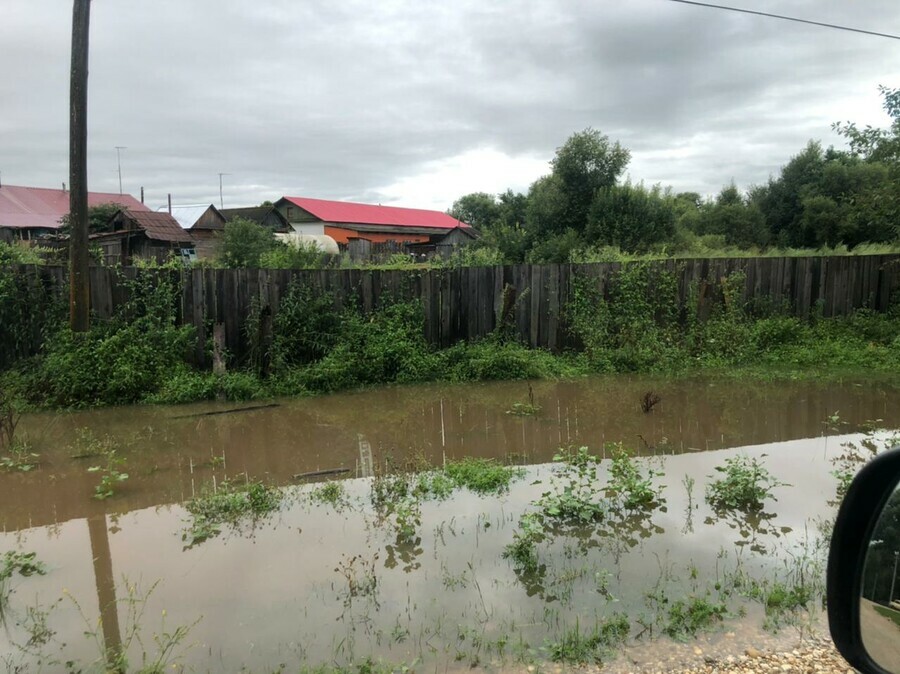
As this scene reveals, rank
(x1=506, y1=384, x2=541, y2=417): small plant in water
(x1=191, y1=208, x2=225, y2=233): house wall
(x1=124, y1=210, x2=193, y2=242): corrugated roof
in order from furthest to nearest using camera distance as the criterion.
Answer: (x1=191, y1=208, x2=225, y2=233): house wall
(x1=124, y1=210, x2=193, y2=242): corrugated roof
(x1=506, y1=384, x2=541, y2=417): small plant in water

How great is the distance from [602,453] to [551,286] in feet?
17.8

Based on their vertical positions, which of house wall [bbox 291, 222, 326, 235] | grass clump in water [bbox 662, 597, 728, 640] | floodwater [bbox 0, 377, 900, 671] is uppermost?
house wall [bbox 291, 222, 326, 235]

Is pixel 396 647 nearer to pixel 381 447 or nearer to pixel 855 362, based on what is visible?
pixel 381 447

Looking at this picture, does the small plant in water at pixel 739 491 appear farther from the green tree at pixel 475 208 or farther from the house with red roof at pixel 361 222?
the green tree at pixel 475 208

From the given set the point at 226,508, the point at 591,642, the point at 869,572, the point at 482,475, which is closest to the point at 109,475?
the point at 226,508

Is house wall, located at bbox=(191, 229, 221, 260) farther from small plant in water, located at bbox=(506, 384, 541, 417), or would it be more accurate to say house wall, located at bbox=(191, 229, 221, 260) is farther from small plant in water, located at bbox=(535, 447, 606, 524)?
small plant in water, located at bbox=(535, 447, 606, 524)

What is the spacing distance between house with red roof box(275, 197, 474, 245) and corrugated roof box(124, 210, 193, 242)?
391 inches

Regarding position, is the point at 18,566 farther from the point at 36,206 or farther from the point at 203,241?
the point at 36,206

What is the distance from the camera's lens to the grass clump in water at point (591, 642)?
3100 mm

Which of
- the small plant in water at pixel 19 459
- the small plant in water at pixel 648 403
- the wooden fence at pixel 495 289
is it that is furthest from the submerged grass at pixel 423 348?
the small plant in water at pixel 19 459

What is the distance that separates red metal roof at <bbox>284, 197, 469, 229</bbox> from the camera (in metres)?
47.7

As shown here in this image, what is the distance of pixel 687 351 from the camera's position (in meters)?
11.4

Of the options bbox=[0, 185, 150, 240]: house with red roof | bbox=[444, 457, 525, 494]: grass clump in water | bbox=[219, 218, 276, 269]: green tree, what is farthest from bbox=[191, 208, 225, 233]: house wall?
bbox=[444, 457, 525, 494]: grass clump in water

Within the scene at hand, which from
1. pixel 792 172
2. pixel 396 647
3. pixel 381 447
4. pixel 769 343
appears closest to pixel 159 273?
pixel 381 447
